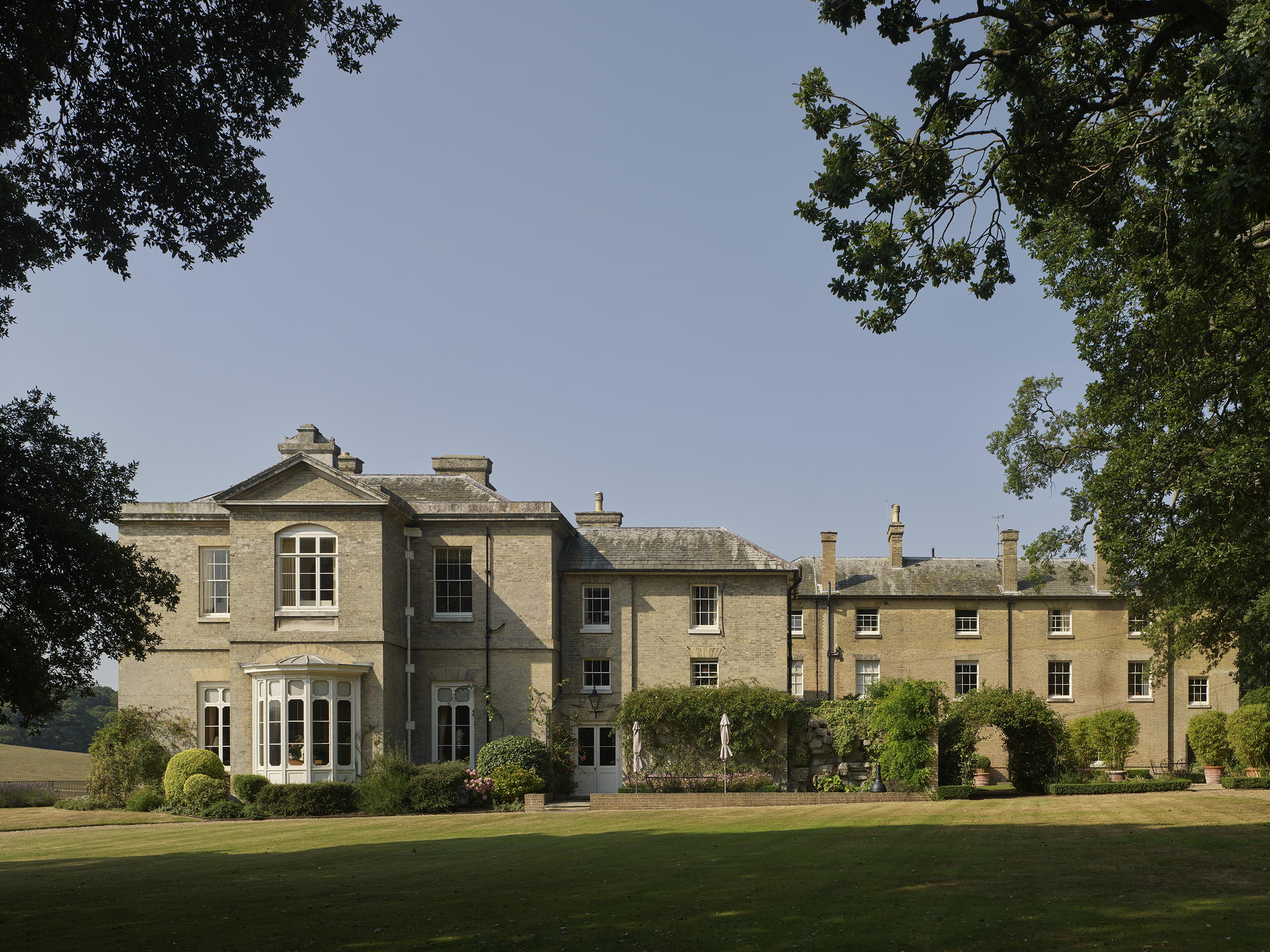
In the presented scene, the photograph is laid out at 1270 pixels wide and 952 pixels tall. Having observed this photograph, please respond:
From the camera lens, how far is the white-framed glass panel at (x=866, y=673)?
43344mm

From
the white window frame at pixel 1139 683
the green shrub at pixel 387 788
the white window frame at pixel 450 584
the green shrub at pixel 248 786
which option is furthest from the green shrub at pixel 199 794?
the white window frame at pixel 1139 683

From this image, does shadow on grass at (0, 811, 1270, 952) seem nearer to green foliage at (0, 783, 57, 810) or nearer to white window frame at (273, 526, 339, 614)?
white window frame at (273, 526, 339, 614)

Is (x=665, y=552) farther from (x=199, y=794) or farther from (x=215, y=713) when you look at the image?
(x=199, y=794)

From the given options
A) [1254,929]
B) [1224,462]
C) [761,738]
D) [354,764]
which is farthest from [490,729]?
[1254,929]

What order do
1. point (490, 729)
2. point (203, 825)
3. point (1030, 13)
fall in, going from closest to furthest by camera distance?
point (1030, 13), point (203, 825), point (490, 729)

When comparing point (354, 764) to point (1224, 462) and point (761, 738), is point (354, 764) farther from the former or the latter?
point (1224, 462)

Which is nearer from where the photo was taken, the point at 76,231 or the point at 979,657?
the point at 76,231

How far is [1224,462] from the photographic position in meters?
16.1

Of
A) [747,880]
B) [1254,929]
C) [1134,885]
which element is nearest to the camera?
[1254,929]

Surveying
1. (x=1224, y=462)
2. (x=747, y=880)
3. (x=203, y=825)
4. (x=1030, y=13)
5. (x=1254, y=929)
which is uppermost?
(x=1030, y=13)

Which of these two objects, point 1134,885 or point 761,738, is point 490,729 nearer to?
point 761,738

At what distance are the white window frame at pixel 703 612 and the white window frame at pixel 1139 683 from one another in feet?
61.0

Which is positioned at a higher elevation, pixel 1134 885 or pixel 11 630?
pixel 11 630

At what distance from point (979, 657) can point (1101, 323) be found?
23.9m
